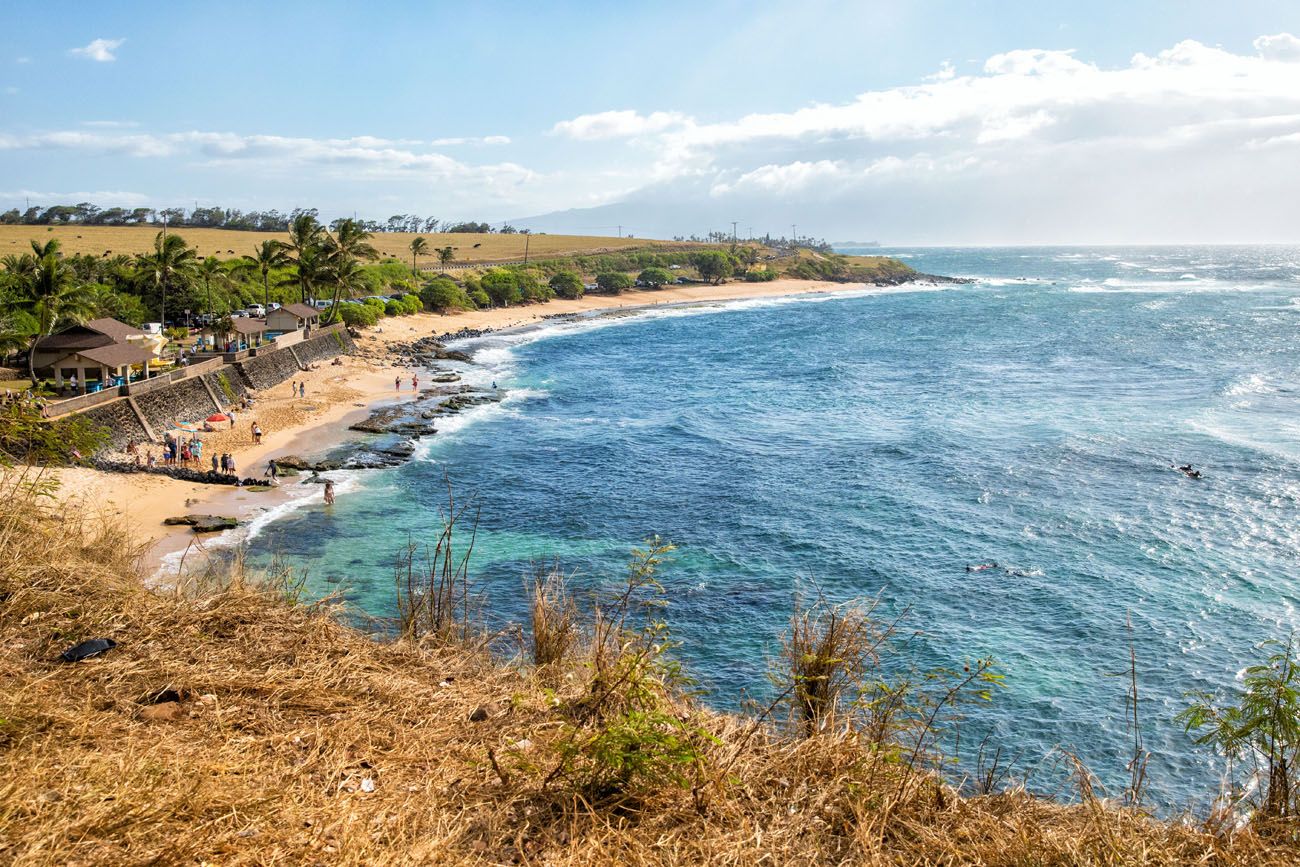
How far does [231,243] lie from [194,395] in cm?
10080

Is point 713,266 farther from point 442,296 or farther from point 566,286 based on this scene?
point 442,296

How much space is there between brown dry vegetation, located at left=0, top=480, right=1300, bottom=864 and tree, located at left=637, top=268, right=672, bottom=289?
133015 mm

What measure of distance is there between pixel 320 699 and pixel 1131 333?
93.9 metres

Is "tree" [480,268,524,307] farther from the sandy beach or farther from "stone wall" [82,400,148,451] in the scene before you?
"stone wall" [82,400,148,451]

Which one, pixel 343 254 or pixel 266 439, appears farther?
pixel 343 254

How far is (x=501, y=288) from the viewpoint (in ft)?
353

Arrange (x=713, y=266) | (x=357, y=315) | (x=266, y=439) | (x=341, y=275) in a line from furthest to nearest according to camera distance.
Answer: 1. (x=713, y=266)
2. (x=357, y=315)
3. (x=341, y=275)
4. (x=266, y=439)

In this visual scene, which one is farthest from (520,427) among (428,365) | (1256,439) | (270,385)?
(1256,439)

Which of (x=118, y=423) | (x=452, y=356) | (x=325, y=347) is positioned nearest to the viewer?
(x=118, y=423)

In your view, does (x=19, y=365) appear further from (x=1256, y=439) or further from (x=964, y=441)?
(x=1256, y=439)

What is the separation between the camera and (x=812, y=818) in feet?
20.1

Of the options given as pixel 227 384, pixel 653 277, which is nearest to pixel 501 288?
pixel 653 277

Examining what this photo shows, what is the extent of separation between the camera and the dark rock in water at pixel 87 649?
7207 millimetres

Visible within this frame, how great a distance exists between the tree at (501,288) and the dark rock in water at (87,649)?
334ft
